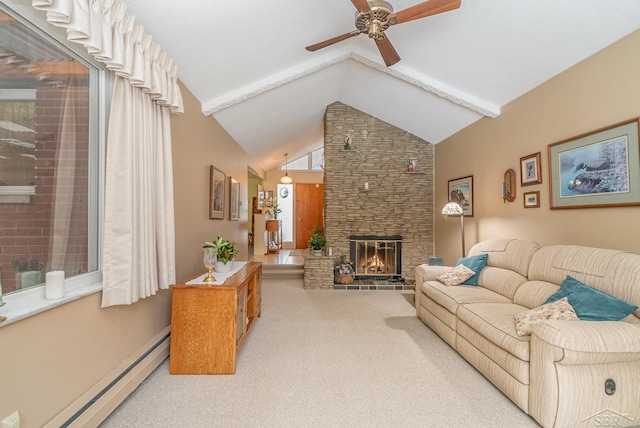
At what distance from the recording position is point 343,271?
17.9ft

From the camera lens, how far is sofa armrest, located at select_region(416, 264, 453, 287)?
362cm

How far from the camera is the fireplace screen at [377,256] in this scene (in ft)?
18.7

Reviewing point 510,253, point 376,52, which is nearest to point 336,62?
point 376,52

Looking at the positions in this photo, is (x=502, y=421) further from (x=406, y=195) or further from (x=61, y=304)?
(x=406, y=195)

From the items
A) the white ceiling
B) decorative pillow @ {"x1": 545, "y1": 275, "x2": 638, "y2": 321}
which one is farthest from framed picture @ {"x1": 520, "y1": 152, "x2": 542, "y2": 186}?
decorative pillow @ {"x1": 545, "y1": 275, "x2": 638, "y2": 321}

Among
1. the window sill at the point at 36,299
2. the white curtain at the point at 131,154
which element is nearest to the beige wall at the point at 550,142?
the white curtain at the point at 131,154

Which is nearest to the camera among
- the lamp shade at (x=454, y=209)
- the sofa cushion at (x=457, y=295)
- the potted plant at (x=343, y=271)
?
the sofa cushion at (x=457, y=295)

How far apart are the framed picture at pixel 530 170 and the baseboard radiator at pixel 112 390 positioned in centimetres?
Result: 394

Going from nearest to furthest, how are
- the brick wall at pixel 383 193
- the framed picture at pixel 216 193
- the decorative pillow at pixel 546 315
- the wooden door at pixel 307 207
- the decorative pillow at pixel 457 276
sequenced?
the decorative pillow at pixel 546 315
the decorative pillow at pixel 457 276
the framed picture at pixel 216 193
the brick wall at pixel 383 193
the wooden door at pixel 307 207

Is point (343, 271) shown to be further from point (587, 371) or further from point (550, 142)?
point (587, 371)

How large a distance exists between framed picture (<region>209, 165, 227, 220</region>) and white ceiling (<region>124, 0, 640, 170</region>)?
0.73 m

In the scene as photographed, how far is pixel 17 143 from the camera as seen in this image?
1445 mm

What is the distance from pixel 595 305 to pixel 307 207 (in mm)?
7981

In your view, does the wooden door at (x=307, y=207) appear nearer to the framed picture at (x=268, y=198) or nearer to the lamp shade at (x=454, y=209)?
the framed picture at (x=268, y=198)
